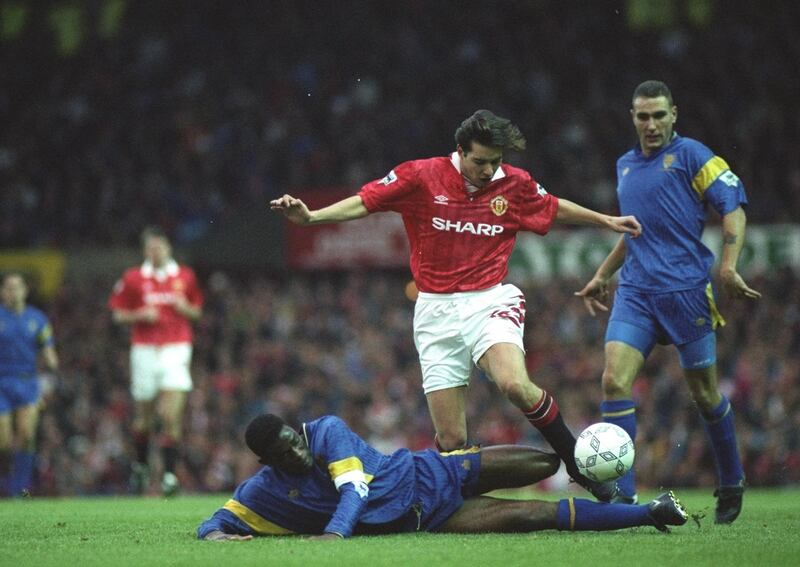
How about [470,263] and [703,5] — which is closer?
[470,263]

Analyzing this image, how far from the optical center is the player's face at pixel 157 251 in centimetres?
1384

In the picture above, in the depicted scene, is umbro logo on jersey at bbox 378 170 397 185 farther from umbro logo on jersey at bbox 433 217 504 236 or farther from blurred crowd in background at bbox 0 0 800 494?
blurred crowd in background at bbox 0 0 800 494

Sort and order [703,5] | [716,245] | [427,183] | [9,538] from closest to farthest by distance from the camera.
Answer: [9,538] < [427,183] < [716,245] < [703,5]

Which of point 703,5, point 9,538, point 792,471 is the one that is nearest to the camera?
point 9,538

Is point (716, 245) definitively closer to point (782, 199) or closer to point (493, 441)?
point (782, 199)

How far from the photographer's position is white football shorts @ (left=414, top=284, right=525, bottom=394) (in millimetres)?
8164

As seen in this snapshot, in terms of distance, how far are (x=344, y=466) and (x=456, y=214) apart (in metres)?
1.96

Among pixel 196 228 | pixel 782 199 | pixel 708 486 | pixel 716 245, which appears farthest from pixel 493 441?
pixel 196 228

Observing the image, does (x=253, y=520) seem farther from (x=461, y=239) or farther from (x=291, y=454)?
(x=461, y=239)

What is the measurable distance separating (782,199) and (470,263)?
1296 centimetres

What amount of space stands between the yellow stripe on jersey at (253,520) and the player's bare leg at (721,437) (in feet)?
9.13

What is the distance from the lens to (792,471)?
51.4 feet

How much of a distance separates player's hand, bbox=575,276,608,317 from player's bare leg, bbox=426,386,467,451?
1107 millimetres

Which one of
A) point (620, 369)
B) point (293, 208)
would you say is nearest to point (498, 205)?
point (620, 369)
